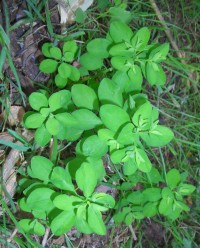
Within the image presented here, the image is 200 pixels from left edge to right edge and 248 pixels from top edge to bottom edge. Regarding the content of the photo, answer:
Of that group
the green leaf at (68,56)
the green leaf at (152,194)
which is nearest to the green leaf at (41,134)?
the green leaf at (68,56)

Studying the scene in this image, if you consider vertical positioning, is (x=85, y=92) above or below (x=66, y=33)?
below

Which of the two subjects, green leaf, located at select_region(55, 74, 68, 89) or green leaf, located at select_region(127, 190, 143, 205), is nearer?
green leaf, located at select_region(55, 74, 68, 89)

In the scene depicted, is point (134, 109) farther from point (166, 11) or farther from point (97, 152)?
point (166, 11)


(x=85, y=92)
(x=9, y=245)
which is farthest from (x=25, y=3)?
(x=9, y=245)

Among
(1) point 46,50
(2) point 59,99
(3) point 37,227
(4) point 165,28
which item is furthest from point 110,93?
(4) point 165,28

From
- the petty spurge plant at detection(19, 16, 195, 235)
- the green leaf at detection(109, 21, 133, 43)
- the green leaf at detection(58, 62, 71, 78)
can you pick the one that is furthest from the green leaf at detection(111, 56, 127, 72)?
the green leaf at detection(58, 62, 71, 78)

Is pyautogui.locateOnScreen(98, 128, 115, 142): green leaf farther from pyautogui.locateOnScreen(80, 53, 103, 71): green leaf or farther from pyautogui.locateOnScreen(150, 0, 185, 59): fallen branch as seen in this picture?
pyautogui.locateOnScreen(150, 0, 185, 59): fallen branch

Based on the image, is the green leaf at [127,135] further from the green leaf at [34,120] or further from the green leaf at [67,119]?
the green leaf at [34,120]
